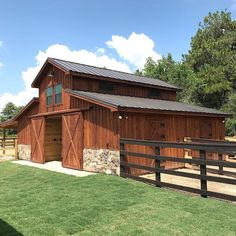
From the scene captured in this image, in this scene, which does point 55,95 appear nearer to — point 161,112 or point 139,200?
point 161,112

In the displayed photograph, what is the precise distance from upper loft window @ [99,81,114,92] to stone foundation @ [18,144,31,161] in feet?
21.4

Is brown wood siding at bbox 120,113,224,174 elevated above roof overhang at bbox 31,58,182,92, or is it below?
below

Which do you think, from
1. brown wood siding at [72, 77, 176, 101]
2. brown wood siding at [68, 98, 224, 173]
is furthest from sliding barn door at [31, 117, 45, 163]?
brown wood siding at [68, 98, 224, 173]

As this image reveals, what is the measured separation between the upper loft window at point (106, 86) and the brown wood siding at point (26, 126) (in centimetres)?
480

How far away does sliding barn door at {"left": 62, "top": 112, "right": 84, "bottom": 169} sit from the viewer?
1345 centimetres

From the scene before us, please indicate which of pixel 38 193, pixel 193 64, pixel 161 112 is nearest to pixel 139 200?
pixel 38 193

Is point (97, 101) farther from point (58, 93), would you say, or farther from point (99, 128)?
point (58, 93)

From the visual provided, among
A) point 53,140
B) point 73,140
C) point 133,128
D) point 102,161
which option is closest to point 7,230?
point 102,161

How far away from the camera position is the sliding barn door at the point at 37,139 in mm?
16844

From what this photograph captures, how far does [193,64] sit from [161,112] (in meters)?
25.5

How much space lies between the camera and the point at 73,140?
13922 millimetres

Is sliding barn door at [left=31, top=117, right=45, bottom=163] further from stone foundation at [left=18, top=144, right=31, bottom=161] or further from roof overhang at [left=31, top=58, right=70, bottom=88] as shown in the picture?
roof overhang at [left=31, top=58, right=70, bottom=88]

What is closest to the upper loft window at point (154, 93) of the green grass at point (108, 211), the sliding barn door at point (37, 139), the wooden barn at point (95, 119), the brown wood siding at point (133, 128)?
the wooden barn at point (95, 119)

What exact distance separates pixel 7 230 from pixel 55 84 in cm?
1147
